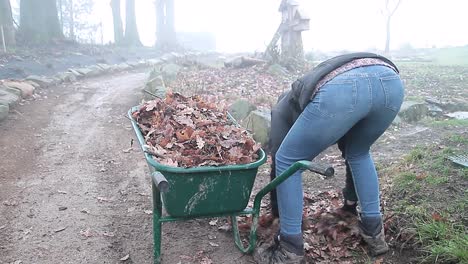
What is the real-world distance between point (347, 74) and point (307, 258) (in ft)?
4.69

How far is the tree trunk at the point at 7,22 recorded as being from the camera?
42.8 ft

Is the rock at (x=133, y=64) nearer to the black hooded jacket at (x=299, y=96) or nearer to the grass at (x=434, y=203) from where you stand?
the grass at (x=434, y=203)

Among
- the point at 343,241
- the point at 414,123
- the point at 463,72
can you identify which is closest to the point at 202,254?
the point at 343,241

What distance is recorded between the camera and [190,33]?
127 feet

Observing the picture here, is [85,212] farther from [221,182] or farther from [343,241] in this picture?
[343,241]

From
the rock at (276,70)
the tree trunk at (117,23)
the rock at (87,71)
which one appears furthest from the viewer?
the tree trunk at (117,23)

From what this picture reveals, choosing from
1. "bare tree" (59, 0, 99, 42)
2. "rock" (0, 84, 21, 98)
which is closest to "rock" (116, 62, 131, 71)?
"rock" (0, 84, 21, 98)

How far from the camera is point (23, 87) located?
877cm

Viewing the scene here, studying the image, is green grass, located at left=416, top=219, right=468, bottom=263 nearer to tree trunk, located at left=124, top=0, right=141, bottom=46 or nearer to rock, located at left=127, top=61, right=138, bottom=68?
rock, located at left=127, top=61, right=138, bottom=68

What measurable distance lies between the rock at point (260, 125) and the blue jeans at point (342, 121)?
9.50 ft

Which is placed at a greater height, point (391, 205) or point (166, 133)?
point (166, 133)

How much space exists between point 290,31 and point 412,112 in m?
6.92

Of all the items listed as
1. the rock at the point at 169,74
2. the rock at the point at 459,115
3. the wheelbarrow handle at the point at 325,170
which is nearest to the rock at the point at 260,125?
the rock at the point at 459,115

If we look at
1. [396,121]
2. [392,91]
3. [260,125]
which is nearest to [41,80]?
[260,125]
